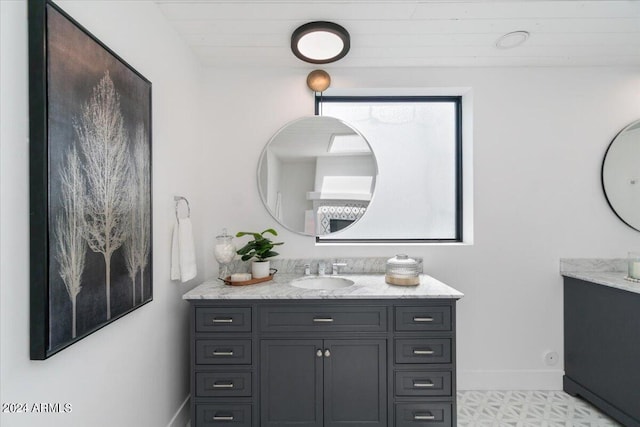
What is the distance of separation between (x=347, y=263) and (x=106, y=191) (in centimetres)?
151

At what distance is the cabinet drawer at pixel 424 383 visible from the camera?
5.52 ft

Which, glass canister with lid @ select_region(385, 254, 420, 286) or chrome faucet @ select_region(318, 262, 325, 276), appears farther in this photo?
chrome faucet @ select_region(318, 262, 325, 276)

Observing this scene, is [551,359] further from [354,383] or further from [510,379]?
[354,383]

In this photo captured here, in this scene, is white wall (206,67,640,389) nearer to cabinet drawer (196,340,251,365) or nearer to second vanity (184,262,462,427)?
second vanity (184,262,462,427)

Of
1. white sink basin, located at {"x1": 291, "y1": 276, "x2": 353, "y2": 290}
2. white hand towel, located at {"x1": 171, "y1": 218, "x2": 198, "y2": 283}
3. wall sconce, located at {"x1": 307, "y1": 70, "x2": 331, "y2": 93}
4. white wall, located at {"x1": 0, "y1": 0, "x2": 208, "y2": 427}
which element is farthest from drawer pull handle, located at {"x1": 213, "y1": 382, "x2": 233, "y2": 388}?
wall sconce, located at {"x1": 307, "y1": 70, "x2": 331, "y2": 93}

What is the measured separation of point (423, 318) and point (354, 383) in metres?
0.50

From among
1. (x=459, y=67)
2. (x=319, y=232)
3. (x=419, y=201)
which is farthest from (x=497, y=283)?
(x=459, y=67)

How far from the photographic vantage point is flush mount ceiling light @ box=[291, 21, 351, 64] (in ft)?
5.73

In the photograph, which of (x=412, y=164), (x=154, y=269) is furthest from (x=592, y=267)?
(x=154, y=269)

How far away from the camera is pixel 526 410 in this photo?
2.01 m

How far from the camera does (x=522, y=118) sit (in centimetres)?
227

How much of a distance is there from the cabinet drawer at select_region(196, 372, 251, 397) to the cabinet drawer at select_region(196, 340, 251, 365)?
0.06m

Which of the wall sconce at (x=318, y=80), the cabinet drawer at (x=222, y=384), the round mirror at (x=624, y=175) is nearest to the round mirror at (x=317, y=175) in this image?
the wall sconce at (x=318, y=80)

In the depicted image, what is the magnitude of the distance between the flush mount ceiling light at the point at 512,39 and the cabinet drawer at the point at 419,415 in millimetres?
2056
